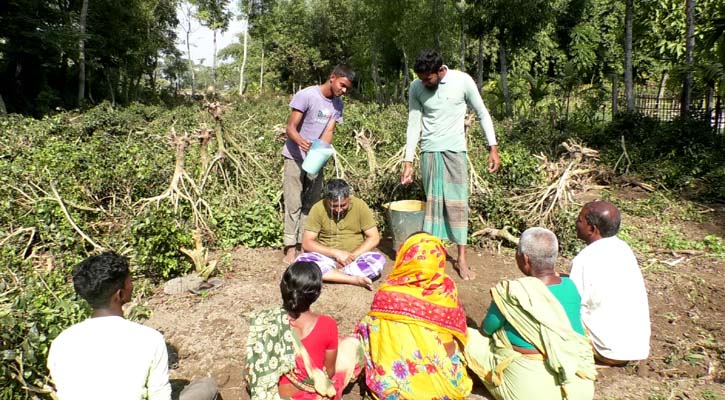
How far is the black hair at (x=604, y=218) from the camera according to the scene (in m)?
2.93

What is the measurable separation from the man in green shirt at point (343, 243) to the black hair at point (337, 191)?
0.12ft

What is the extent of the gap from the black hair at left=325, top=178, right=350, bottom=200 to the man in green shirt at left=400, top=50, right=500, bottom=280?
726 millimetres

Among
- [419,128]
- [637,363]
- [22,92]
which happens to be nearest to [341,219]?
[419,128]

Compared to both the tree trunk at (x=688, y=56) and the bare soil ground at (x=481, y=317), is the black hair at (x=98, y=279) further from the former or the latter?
the tree trunk at (x=688, y=56)

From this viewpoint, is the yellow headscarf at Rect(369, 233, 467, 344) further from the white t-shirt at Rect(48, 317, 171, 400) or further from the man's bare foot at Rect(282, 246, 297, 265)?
the man's bare foot at Rect(282, 246, 297, 265)

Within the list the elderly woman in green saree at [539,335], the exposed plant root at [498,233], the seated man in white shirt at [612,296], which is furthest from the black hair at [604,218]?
the exposed plant root at [498,233]

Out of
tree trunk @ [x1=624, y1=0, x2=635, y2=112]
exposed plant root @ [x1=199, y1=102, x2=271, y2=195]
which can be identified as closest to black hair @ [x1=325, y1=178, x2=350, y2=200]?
exposed plant root @ [x1=199, y1=102, x2=271, y2=195]

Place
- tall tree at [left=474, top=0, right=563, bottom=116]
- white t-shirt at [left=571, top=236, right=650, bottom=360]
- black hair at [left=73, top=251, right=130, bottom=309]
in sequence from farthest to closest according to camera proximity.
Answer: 1. tall tree at [left=474, top=0, right=563, bottom=116]
2. white t-shirt at [left=571, top=236, right=650, bottom=360]
3. black hair at [left=73, top=251, right=130, bottom=309]

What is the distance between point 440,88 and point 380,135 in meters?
4.74

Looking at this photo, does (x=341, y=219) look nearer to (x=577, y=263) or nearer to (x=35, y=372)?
(x=577, y=263)

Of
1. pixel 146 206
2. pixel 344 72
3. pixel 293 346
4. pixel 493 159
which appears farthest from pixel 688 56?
pixel 293 346

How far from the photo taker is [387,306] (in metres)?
2.59

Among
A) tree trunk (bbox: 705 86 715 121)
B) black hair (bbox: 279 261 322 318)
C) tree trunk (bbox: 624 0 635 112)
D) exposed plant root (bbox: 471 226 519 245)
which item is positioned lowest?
exposed plant root (bbox: 471 226 519 245)

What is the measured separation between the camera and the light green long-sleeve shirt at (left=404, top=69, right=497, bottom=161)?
4195mm
